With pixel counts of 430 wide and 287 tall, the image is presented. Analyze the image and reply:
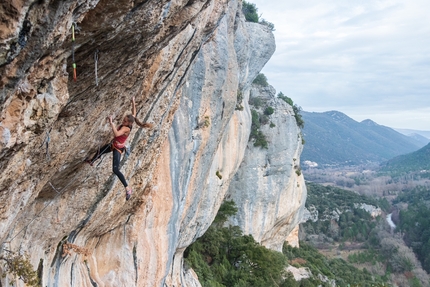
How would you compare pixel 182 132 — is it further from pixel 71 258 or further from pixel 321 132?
pixel 321 132

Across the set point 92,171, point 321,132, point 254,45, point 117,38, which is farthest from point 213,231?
point 321,132

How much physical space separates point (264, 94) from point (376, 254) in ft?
94.2

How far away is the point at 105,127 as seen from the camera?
583 centimetres

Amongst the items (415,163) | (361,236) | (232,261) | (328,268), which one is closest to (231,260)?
(232,261)

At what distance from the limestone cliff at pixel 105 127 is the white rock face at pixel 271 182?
1109 centimetres

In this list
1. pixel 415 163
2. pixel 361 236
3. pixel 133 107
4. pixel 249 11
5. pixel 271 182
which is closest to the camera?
pixel 133 107

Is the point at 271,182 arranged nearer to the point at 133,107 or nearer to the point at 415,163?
the point at 133,107

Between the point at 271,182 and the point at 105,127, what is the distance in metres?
21.3

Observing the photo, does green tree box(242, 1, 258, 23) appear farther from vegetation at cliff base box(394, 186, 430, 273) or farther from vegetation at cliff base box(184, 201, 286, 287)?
vegetation at cliff base box(394, 186, 430, 273)

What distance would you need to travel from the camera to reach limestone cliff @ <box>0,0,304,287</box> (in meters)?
3.60

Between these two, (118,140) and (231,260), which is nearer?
(118,140)

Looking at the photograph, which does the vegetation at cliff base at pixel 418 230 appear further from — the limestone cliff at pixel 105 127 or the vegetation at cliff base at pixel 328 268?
the limestone cliff at pixel 105 127

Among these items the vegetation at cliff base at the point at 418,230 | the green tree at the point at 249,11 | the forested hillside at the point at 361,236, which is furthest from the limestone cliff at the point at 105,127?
the vegetation at cliff base at the point at 418,230

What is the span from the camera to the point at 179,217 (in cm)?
1121
